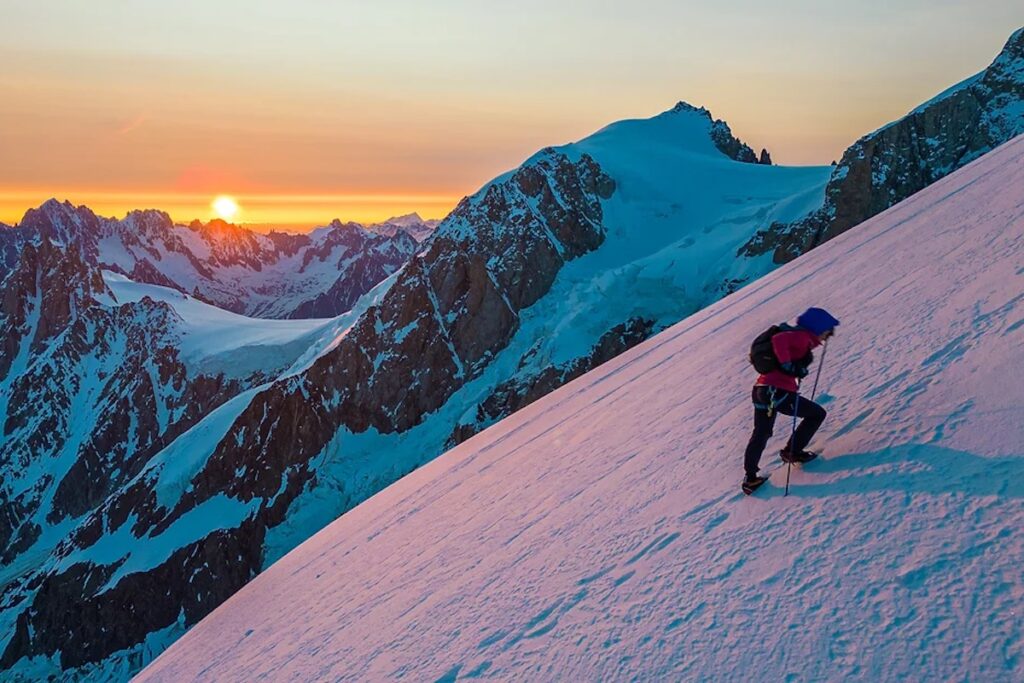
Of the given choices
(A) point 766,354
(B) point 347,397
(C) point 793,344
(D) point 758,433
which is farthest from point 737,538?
(B) point 347,397

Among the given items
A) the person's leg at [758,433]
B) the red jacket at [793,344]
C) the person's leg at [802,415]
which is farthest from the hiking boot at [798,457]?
the red jacket at [793,344]

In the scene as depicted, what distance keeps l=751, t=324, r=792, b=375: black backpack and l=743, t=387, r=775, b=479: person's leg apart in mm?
206

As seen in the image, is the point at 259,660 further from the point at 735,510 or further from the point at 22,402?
the point at 22,402

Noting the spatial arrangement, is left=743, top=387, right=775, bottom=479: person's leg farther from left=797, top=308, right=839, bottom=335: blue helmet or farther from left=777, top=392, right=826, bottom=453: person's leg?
left=797, top=308, right=839, bottom=335: blue helmet

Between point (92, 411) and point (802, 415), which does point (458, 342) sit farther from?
point (92, 411)

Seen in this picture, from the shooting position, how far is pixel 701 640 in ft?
13.9

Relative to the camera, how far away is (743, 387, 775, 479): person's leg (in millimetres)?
5645

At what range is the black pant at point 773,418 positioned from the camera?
5652mm

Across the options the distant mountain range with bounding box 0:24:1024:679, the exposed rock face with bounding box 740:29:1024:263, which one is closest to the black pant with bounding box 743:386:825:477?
the distant mountain range with bounding box 0:24:1024:679

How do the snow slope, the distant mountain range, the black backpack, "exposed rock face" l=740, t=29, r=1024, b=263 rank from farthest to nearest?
the distant mountain range
"exposed rock face" l=740, t=29, r=1024, b=263
the black backpack
the snow slope

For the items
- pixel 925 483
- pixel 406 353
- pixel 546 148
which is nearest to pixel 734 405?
pixel 925 483

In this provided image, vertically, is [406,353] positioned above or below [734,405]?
above

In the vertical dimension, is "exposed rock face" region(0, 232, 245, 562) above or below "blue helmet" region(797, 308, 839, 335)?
above

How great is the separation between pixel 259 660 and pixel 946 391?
7491 mm
